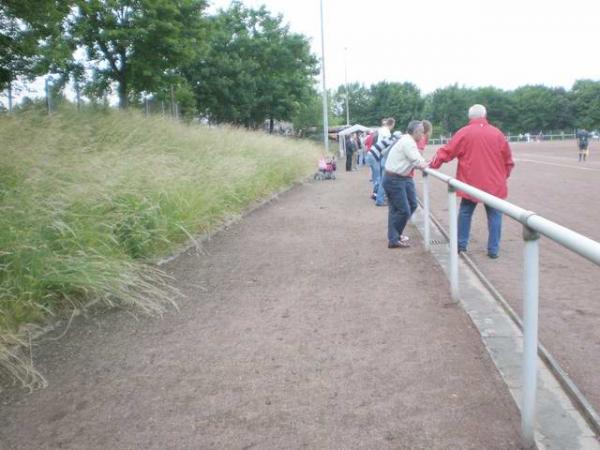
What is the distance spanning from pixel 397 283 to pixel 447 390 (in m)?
2.51

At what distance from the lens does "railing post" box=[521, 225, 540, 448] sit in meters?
2.60

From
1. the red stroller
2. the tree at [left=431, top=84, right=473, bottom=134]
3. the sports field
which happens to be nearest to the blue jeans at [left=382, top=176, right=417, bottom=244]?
the sports field

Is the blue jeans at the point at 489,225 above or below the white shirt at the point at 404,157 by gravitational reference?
below

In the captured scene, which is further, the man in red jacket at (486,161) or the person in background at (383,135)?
the person in background at (383,135)

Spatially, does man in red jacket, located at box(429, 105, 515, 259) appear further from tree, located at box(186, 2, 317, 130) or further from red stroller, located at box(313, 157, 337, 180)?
tree, located at box(186, 2, 317, 130)

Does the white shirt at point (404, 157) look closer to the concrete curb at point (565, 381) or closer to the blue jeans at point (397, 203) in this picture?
the blue jeans at point (397, 203)

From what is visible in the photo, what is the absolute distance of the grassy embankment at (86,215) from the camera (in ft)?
14.6

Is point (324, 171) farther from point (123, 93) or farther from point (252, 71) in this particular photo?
point (252, 71)

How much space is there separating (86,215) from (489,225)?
15.0ft

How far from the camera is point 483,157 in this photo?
6770 mm

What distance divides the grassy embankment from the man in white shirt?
2.74 meters

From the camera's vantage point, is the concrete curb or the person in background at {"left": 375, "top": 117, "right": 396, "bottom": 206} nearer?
the concrete curb

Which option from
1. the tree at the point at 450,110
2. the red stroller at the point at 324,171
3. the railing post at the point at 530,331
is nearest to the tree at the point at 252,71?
the red stroller at the point at 324,171

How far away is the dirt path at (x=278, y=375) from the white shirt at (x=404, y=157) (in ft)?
5.53
